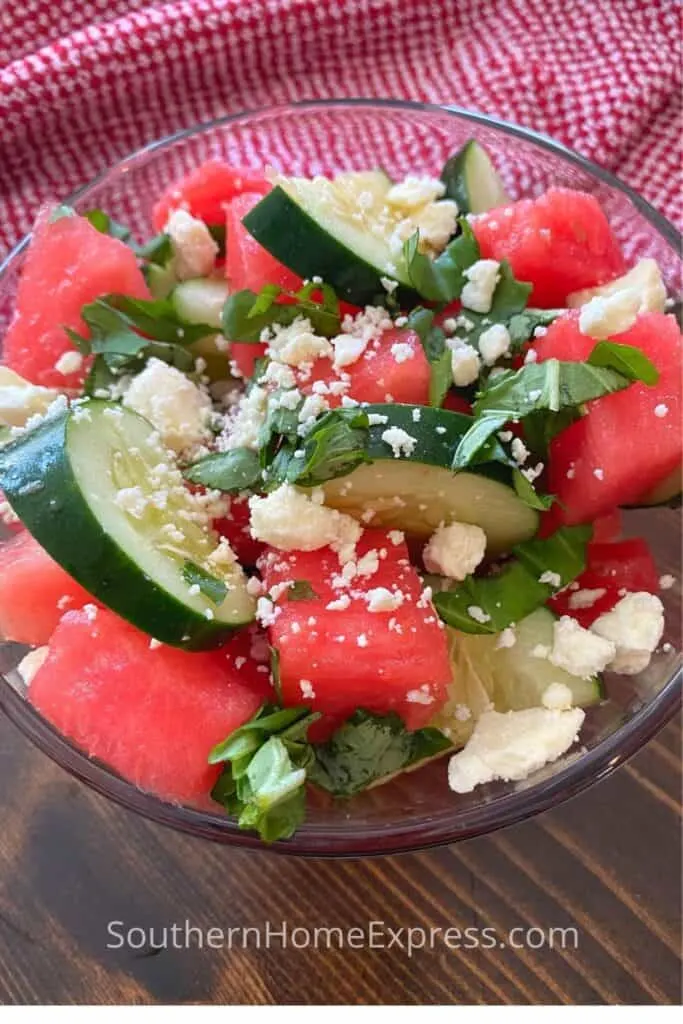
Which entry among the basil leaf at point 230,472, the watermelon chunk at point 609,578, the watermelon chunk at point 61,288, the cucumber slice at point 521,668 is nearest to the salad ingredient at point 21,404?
the watermelon chunk at point 61,288

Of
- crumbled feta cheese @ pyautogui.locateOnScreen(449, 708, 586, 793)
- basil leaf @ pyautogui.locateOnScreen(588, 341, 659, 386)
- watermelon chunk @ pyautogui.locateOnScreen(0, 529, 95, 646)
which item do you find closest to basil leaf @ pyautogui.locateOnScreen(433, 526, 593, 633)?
crumbled feta cheese @ pyautogui.locateOnScreen(449, 708, 586, 793)

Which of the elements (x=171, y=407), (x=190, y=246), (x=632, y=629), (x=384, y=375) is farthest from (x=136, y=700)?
(x=190, y=246)

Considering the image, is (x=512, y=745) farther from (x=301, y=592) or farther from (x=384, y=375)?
(x=384, y=375)

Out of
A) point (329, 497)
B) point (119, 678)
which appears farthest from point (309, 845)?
point (329, 497)

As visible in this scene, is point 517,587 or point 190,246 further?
point 190,246

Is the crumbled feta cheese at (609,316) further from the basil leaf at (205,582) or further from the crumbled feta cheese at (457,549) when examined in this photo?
the basil leaf at (205,582)
